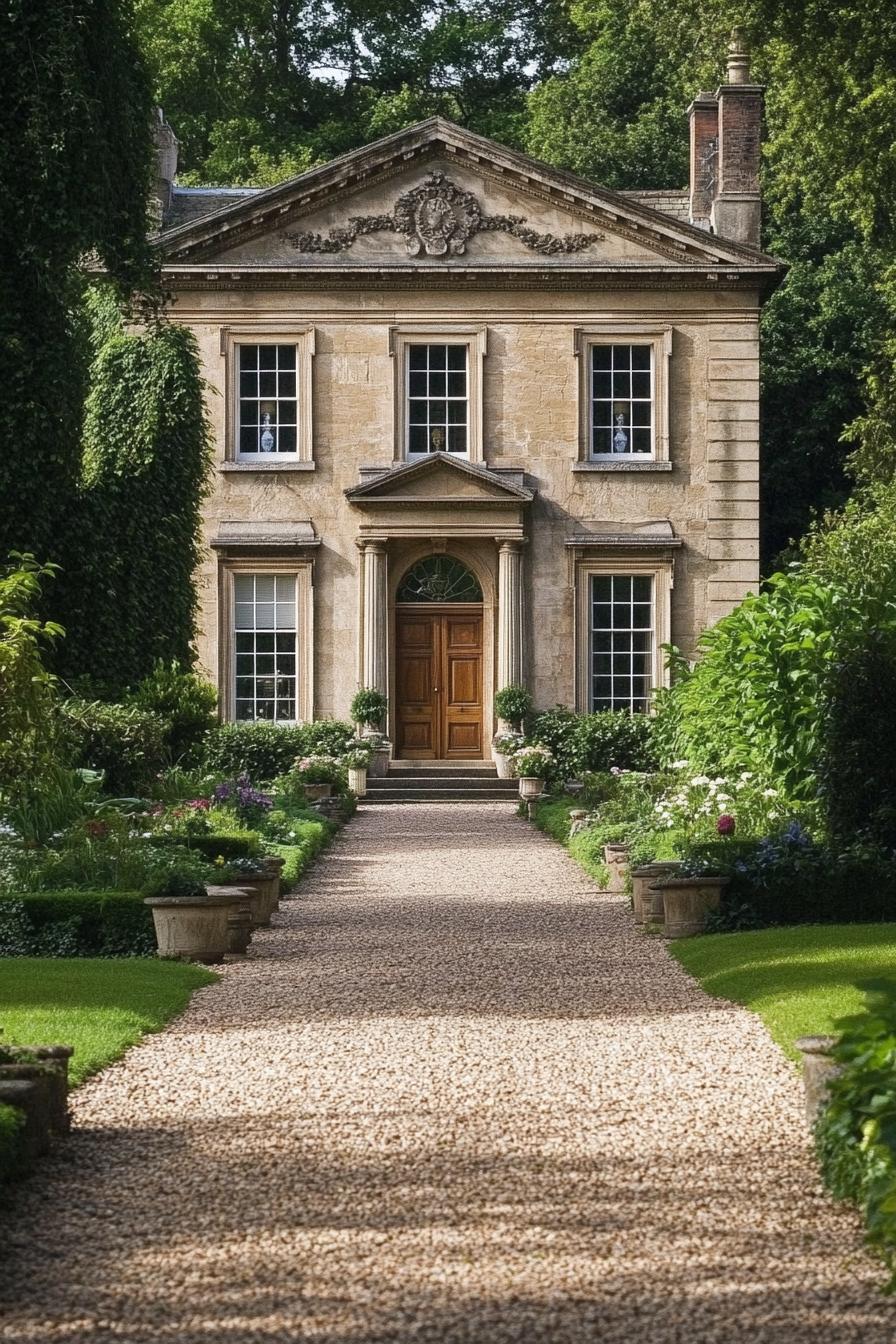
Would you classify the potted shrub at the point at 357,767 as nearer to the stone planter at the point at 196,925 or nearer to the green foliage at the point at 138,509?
the green foliage at the point at 138,509

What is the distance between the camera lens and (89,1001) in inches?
360

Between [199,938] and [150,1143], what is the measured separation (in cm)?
483

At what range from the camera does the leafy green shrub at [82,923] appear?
36.9ft

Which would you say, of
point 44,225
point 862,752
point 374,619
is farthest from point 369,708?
point 862,752

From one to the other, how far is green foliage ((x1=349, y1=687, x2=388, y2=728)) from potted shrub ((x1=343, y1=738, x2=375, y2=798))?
91cm

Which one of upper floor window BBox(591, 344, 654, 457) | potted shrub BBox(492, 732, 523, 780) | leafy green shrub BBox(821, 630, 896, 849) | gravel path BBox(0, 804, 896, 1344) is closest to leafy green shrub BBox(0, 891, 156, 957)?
gravel path BBox(0, 804, 896, 1344)

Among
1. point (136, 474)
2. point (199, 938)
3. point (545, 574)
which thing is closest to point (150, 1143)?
point (199, 938)

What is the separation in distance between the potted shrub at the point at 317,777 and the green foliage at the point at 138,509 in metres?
2.45

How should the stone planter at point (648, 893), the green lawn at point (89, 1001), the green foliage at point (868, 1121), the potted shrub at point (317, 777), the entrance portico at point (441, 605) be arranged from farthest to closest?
the entrance portico at point (441, 605) → the potted shrub at point (317, 777) → the stone planter at point (648, 893) → the green lawn at point (89, 1001) → the green foliage at point (868, 1121)

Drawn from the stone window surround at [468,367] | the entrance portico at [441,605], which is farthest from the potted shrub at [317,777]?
the stone window surround at [468,367]

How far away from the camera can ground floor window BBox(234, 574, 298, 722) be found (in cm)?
2839

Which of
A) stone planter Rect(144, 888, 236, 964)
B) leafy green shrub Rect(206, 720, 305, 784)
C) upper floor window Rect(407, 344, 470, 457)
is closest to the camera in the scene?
stone planter Rect(144, 888, 236, 964)

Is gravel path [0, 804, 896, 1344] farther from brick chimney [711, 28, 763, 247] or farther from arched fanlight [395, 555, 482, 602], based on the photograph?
brick chimney [711, 28, 763, 247]

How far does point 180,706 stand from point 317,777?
4.47 metres
